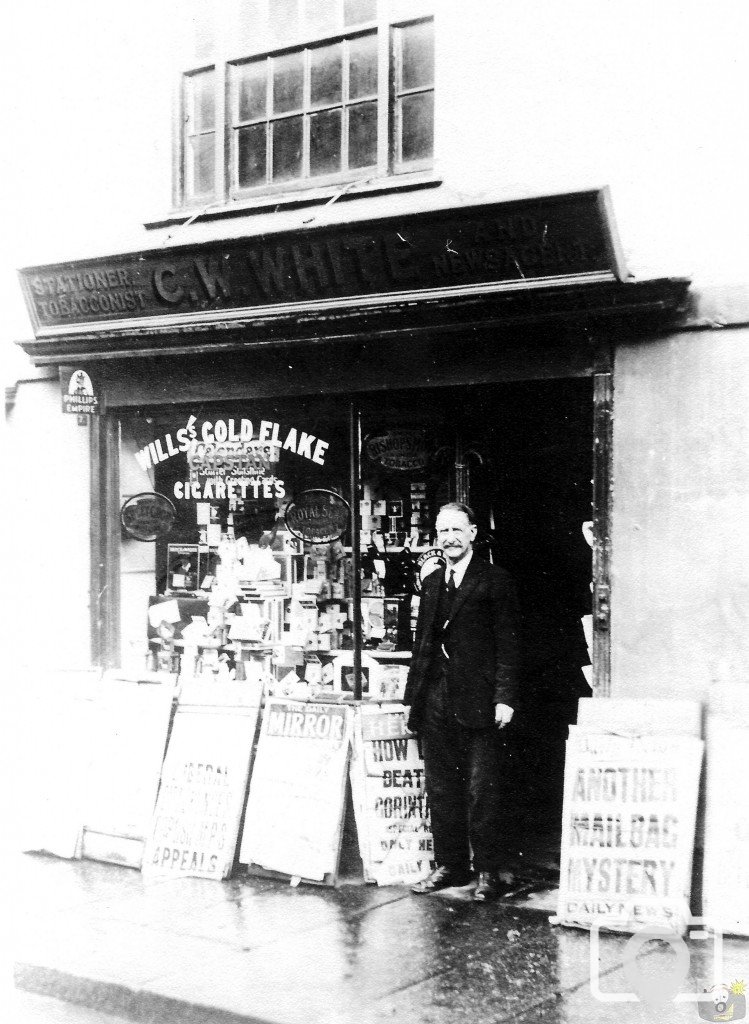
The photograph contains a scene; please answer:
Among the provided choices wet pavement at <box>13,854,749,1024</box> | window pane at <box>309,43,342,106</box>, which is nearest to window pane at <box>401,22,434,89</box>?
window pane at <box>309,43,342,106</box>

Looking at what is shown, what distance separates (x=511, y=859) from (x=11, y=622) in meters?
4.12

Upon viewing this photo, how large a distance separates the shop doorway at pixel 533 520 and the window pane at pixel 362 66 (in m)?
2.07

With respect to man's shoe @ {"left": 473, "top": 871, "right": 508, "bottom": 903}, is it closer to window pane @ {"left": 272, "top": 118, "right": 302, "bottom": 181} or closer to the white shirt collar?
the white shirt collar

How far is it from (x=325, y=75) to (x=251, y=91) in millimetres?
630

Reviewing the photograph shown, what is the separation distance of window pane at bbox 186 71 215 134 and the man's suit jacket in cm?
388

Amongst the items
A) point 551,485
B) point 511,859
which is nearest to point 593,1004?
point 511,859

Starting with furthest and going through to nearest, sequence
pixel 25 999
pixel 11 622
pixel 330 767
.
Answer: pixel 11 622 < pixel 330 767 < pixel 25 999

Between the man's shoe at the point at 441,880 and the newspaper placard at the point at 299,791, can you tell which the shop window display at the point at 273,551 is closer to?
the newspaper placard at the point at 299,791

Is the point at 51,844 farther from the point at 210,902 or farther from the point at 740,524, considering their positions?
the point at 740,524

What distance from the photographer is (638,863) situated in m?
5.76

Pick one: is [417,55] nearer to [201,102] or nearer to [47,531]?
[201,102]

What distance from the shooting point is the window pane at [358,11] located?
24.6 ft

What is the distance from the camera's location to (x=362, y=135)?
754 cm

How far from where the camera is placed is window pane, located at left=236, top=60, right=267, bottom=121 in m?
7.94
